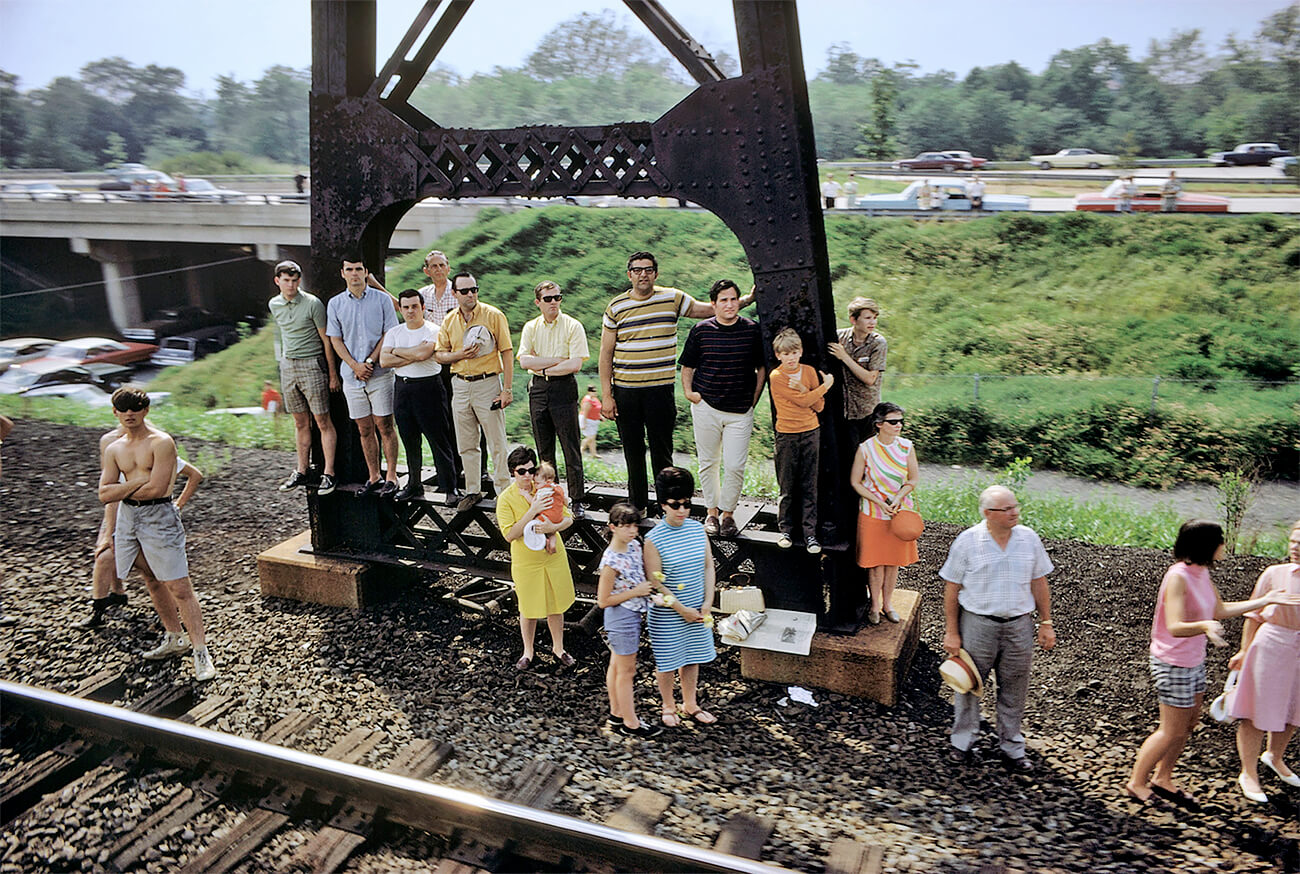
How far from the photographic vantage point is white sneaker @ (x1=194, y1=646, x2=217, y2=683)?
6828 mm

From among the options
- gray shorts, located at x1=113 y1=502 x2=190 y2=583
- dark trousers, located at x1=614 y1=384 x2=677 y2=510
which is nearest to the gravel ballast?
gray shorts, located at x1=113 y1=502 x2=190 y2=583

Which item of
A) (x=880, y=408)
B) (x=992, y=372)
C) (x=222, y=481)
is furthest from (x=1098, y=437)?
(x=222, y=481)

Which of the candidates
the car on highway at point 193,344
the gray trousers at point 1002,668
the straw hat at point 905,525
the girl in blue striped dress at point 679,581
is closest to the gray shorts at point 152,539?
the girl in blue striped dress at point 679,581

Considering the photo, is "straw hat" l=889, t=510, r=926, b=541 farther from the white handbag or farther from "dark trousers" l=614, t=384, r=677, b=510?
"dark trousers" l=614, t=384, r=677, b=510

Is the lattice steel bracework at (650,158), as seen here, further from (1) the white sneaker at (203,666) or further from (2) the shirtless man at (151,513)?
(1) the white sneaker at (203,666)

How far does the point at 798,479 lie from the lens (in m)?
6.58

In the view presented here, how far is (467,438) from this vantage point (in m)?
7.88

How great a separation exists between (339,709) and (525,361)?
2.81 metres

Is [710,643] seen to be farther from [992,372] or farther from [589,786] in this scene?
[992,372]

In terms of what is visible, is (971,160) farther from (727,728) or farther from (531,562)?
(727,728)

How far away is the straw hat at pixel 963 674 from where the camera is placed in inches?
219

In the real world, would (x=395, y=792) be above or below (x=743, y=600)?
below

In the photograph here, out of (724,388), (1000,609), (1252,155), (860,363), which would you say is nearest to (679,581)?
(724,388)

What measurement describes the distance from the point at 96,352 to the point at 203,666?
35.8 m
